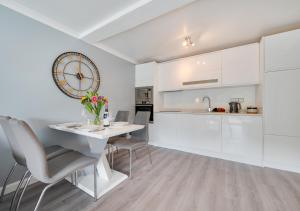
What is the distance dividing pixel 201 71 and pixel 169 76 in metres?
0.79

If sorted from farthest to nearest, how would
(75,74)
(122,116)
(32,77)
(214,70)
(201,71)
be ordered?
(201,71) < (214,70) < (122,116) < (75,74) < (32,77)

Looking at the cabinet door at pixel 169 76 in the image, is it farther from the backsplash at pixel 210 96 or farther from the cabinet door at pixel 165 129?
the cabinet door at pixel 165 129

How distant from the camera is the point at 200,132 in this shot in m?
2.82

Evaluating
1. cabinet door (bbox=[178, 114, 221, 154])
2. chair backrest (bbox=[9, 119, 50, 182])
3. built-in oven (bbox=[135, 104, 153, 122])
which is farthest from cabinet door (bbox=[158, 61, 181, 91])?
chair backrest (bbox=[9, 119, 50, 182])

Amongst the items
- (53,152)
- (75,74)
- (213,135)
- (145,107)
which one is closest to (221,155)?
(213,135)

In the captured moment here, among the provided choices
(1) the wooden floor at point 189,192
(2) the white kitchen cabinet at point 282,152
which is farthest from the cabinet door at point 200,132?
(2) the white kitchen cabinet at point 282,152

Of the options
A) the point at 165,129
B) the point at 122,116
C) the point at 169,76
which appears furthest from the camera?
the point at 169,76

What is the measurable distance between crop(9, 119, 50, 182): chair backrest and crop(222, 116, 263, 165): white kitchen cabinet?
2.78m

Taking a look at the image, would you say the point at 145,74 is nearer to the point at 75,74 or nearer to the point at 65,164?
the point at 75,74

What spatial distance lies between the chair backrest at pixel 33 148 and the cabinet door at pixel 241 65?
3.09 metres

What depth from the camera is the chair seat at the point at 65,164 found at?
43.1 inches

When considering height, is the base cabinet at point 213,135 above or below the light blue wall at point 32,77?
below

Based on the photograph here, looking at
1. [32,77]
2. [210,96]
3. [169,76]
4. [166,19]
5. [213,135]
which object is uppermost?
[166,19]

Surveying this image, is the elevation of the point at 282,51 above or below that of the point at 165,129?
above
